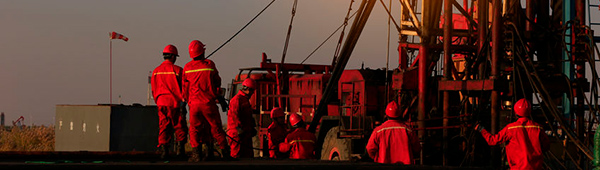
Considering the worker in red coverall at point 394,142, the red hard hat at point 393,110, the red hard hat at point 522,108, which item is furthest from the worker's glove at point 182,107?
the red hard hat at point 522,108

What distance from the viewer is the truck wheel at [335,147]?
1566cm

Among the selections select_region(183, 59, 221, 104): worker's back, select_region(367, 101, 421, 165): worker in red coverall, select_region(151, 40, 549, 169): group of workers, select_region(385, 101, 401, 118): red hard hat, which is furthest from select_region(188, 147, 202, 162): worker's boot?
select_region(385, 101, 401, 118): red hard hat

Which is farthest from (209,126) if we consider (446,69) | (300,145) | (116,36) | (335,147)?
(116,36)

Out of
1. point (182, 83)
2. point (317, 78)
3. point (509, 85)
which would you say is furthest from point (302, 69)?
point (182, 83)

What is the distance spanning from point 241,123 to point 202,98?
175 inches

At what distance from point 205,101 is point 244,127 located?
451 centimetres

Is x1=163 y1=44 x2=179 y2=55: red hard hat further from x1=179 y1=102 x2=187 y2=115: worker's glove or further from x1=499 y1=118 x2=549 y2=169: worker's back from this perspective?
x1=499 y1=118 x2=549 y2=169: worker's back

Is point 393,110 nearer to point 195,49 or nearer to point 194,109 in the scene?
point 194,109

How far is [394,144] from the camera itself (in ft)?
36.3

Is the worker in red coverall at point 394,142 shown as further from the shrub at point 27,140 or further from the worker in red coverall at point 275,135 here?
the shrub at point 27,140

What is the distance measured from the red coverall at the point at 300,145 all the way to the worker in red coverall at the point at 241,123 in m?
1.30

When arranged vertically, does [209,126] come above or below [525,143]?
above

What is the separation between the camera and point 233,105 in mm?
14664

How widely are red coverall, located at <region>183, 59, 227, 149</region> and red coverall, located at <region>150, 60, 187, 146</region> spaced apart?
0.75 m
